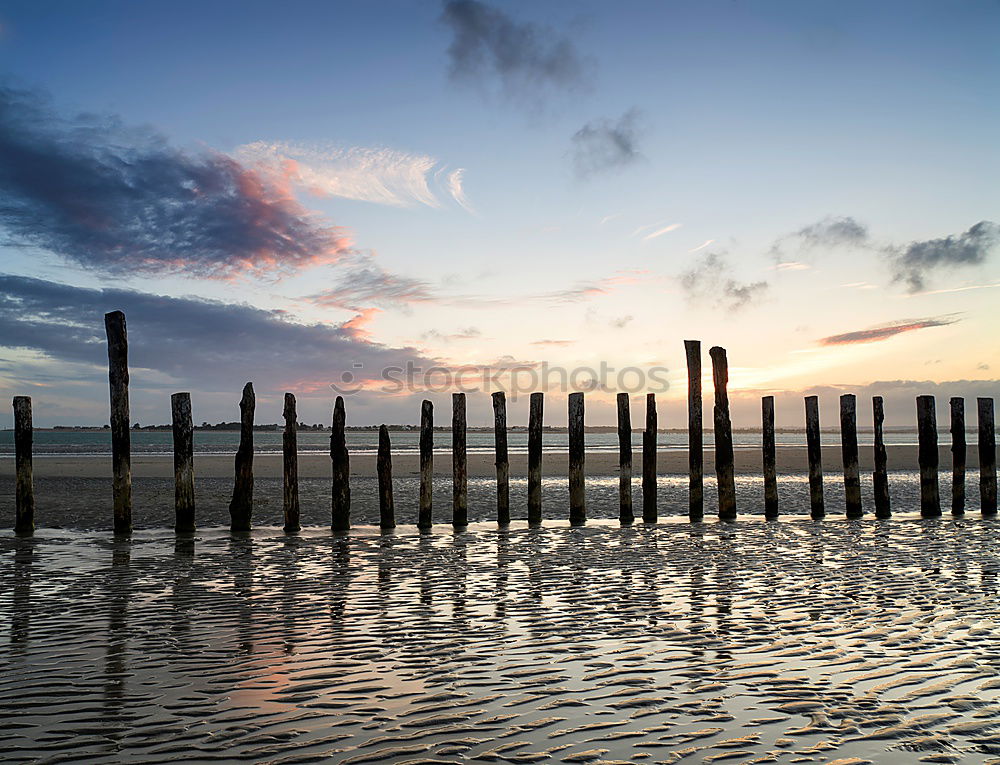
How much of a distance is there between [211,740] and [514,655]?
7.22ft

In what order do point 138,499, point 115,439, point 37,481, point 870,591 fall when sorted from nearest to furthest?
point 870,591 < point 115,439 < point 138,499 < point 37,481

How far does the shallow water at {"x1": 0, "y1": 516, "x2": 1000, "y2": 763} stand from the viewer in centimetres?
380

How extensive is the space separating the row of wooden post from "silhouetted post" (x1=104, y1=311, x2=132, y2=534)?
0.02 meters

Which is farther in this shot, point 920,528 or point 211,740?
point 920,528

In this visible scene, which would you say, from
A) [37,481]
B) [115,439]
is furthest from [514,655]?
[37,481]

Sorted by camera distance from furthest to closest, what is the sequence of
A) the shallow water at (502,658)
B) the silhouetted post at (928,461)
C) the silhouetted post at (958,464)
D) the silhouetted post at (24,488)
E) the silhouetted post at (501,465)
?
the silhouetted post at (958,464), the silhouetted post at (928,461), the silhouetted post at (501,465), the silhouetted post at (24,488), the shallow water at (502,658)

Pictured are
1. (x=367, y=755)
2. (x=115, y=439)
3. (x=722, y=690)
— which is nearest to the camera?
(x=367, y=755)

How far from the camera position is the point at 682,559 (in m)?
9.76

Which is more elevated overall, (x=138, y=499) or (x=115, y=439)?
(x=115, y=439)

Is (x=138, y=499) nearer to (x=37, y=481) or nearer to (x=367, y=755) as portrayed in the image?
(x=37, y=481)

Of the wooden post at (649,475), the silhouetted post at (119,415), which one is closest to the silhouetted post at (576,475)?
the wooden post at (649,475)

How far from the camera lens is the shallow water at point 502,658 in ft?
12.5

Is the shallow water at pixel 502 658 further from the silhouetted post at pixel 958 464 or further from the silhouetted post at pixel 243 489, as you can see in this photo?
the silhouetted post at pixel 958 464

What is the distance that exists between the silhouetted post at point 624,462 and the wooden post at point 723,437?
167 cm
